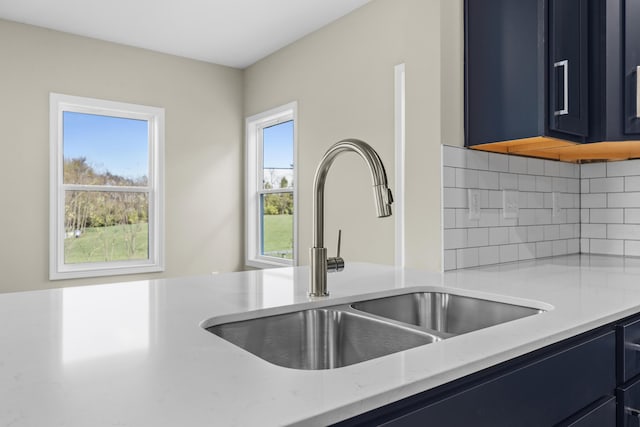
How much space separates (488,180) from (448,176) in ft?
0.80

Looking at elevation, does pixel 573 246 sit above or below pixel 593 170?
below

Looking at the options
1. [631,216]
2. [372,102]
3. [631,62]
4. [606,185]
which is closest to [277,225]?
[372,102]

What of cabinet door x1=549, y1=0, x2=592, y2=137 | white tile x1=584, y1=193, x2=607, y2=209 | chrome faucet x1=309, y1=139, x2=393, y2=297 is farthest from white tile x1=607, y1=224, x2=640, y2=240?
chrome faucet x1=309, y1=139, x2=393, y2=297

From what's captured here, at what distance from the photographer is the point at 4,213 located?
127 inches

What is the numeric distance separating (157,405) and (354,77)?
279 centimetres

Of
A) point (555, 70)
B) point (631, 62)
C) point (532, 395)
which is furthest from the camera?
point (631, 62)

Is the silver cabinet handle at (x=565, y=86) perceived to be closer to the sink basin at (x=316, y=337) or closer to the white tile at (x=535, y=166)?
the white tile at (x=535, y=166)

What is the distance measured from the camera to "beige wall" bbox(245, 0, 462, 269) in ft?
6.32

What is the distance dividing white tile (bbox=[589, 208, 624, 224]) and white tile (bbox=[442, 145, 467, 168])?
99cm

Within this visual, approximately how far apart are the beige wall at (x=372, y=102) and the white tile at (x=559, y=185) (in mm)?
739

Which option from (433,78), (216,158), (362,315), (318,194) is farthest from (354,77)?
(362,315)

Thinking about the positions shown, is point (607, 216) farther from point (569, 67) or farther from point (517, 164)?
point (569, 67)

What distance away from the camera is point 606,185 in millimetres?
2387

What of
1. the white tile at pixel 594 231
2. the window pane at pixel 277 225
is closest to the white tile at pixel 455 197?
the white tile at pixel 594 231
